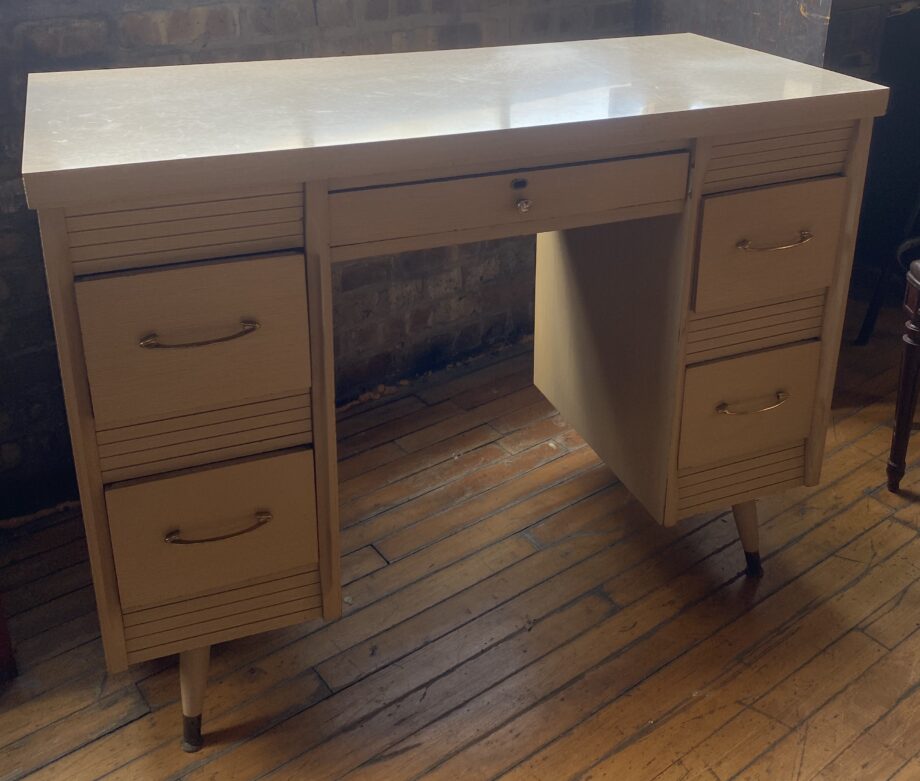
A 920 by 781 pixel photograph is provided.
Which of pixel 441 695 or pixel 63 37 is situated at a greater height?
pixel 63 37

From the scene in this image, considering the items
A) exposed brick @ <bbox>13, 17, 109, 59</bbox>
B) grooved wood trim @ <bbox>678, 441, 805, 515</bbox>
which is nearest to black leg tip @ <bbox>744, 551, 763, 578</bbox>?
grooved wood trim @ <bbox>678, 441, 805, 515</bbox>

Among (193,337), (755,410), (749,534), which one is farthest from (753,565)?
(193,337)

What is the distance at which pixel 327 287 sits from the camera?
4.01 ft

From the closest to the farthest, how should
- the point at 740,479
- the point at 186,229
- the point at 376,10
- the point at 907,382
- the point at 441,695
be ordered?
the point at 186,229
the point at 441,695
the point at 740,479
the point at 907,382
the point at 376,10

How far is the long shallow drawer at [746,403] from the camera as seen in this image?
1.52 m

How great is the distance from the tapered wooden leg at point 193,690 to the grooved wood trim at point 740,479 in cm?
74

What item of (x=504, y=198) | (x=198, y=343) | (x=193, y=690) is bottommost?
(x=193, y=690)

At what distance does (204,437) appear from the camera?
4.08 feet

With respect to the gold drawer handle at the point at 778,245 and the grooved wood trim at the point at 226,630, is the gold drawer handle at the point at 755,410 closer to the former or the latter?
the gold drawer handle at the point at 778,245

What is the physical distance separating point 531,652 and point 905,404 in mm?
834

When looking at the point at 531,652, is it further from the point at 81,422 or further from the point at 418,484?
the point at 81,422

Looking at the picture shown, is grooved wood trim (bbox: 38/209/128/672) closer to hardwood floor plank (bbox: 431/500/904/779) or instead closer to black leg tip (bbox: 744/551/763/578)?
hardwood floor plank (bbox: 431/500/904/779)

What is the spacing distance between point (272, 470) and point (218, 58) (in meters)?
0.93

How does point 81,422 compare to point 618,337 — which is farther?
point 618,337
